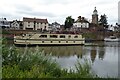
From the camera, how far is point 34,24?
3159 inches

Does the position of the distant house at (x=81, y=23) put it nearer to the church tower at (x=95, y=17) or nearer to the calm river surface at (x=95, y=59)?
the church tower at (x=95, y=17)

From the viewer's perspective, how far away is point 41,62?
8.76m

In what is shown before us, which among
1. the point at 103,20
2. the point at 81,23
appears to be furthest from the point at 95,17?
the point at 81,23

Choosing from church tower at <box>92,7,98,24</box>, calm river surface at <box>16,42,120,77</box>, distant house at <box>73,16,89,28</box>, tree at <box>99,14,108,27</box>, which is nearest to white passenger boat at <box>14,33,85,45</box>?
calm river surface at <box>16,42,120,77</box>

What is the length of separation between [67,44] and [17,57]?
4041 cm

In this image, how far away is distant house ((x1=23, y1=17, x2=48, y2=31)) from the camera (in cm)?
7862

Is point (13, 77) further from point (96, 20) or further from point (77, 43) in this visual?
point (96, 20)

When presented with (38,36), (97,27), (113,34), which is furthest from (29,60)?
(113,34)

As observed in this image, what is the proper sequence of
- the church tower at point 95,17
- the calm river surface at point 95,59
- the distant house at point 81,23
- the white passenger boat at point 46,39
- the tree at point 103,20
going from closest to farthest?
1. the calm river surface at point 95,59
2. the white passenger boat at point 46,39
3. the church tower at point 95,17
4. the distant house at point 81,23
5. the tree at point 103,20

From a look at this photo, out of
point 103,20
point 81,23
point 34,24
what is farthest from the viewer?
point 103,20

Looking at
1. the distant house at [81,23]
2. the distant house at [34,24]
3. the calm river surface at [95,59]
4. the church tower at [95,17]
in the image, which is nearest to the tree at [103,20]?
the church tower at [95,17]

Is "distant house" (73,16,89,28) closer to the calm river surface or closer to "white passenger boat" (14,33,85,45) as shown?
"white passenger boat" (14,33,85,45)

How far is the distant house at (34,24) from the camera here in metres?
78.6

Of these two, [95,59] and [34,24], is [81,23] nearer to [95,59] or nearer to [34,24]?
[34,24]
